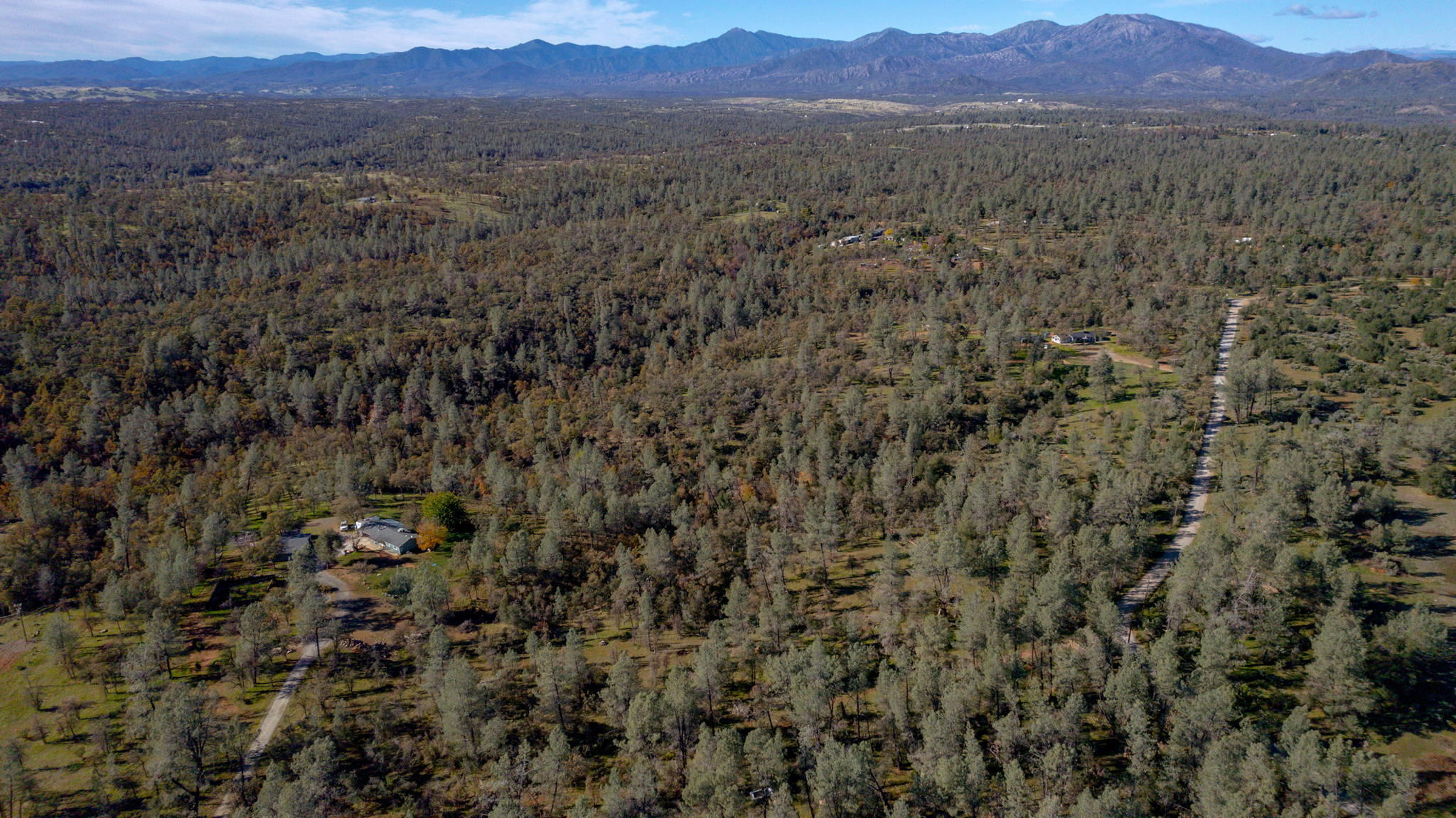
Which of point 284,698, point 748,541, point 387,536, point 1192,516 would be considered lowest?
point 284,698

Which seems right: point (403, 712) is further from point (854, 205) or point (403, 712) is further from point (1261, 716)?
point (854, 205)

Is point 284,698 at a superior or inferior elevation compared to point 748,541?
inferior

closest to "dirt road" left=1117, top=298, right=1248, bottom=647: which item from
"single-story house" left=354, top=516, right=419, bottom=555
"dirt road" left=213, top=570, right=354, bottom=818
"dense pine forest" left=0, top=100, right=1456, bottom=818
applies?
"dense pine forest" left=0, top=100, right=1456, bottom=818

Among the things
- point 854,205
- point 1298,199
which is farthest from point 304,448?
point 1298,199

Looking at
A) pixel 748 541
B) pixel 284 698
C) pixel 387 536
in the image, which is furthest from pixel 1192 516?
pixel 284 698

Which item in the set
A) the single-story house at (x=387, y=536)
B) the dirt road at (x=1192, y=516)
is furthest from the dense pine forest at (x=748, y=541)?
the dirt road at (x=1192, y=516)

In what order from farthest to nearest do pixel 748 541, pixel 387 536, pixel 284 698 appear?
1. pixel 387 536
2. pixel 748 541
3. pixel 284 698

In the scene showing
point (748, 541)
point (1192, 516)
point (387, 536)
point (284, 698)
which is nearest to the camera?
point (284, 698)

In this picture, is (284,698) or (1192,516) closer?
(284,698)

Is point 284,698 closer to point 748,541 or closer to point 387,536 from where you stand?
point 387,536
